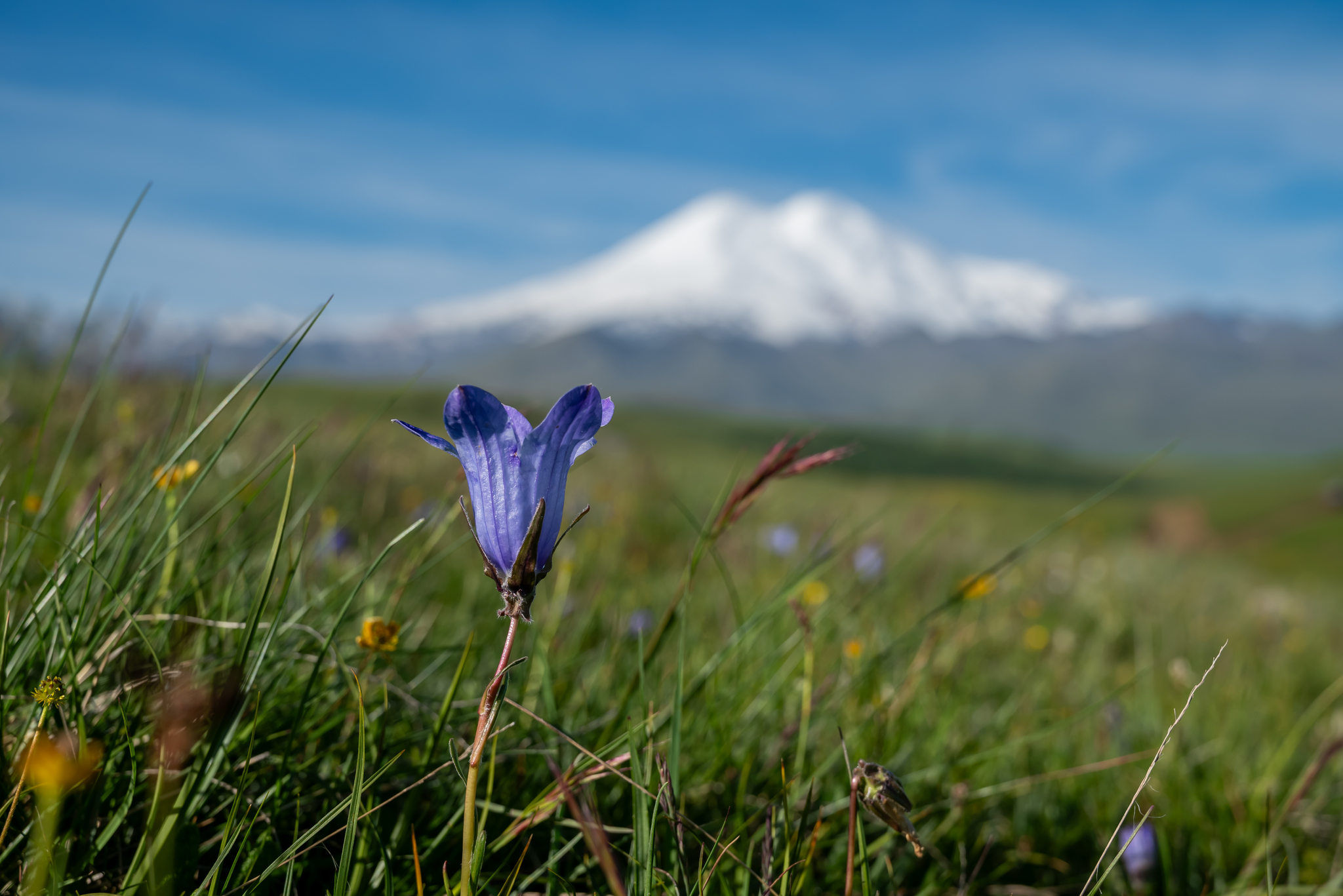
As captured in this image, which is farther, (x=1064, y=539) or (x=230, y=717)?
(x=1064, y=539)

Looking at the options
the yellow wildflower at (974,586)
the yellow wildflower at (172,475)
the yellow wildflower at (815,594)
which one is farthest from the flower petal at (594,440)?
the yellow wildflower at (815,594)

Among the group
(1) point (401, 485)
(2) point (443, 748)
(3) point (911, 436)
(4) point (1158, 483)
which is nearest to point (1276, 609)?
(1) point (401, 485)

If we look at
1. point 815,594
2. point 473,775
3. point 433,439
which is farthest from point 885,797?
point 815,594

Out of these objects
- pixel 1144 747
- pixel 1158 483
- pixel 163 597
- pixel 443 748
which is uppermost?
pixel 163 597

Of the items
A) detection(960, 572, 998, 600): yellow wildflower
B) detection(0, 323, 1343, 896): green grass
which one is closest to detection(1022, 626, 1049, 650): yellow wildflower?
detection(0, 323, 1343, 896): green grass

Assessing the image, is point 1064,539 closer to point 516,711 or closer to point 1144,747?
point 1144,747

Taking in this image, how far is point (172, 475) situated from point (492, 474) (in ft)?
3.10

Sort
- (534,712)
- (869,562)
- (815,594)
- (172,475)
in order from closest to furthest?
(172,475) < (534,712) < (869,562) < (815,594)

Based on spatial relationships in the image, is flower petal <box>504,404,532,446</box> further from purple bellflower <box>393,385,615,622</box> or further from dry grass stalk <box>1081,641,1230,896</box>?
dry grass stalk <box>1081,641,1230,896</box>

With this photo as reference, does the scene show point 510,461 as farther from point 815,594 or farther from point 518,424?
point 815,594

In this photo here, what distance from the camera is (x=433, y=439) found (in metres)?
1.32

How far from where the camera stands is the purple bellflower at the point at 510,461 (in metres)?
1.27

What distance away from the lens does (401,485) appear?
21.2 feet

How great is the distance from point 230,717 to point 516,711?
76 cm
